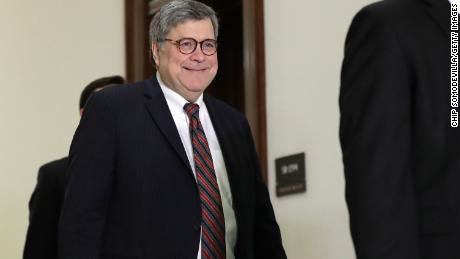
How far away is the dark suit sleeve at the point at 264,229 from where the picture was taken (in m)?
3.26

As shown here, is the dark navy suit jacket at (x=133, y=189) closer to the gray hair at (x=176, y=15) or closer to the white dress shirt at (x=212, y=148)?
the white dress shirt at (x=212, y=148)

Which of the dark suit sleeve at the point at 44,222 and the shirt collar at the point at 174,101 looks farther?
the dark suit sleeve at the point at 44,222

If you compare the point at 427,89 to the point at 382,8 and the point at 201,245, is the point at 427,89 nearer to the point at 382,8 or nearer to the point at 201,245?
the point at 382,8

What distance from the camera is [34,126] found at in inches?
250

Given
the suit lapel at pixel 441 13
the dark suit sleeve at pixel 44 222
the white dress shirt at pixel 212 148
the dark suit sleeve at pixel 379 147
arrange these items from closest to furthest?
the dark suit sleeve at pixel 379 147
the suit lapel at pixel 441 13
the white dress shirt at pixel 212 148
the dark suit sleeve at pixel 44 222

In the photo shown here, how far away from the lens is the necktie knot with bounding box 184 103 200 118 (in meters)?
3.16

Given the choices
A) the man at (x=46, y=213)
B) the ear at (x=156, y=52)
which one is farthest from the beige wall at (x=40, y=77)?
the ear at (x=156, y=52)

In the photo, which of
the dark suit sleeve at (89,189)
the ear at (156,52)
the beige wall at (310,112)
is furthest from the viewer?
the beige wall at (310,112)

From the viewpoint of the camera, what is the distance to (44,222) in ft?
12.2

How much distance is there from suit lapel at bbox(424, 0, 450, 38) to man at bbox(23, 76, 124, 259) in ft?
6.58

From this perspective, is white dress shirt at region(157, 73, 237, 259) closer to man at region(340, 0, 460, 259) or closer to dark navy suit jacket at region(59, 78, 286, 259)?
dark navy suit jacket at region(59, 78, 286, 259)

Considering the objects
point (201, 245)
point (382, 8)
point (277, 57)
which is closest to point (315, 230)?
point (277, 57)

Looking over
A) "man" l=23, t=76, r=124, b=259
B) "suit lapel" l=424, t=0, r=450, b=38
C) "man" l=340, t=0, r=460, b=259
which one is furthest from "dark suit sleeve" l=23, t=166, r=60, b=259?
"suit lapel" l=424, t=0, r=450, b=38

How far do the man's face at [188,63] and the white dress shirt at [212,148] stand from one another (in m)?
0.04
